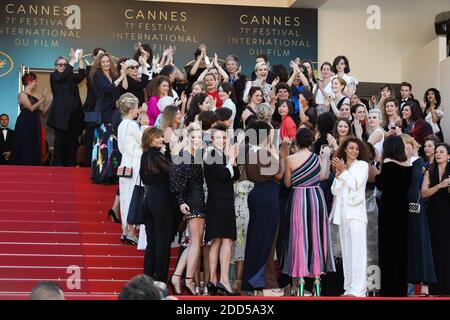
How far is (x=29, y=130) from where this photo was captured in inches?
536

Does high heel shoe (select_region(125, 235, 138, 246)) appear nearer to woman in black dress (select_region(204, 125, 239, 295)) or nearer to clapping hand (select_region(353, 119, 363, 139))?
woman in black dress (select_region(204, 125, 239, 295))

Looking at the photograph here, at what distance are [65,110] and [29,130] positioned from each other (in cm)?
87

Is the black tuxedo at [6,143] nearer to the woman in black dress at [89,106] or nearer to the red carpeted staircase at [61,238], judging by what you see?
the woman in black dress at [89,106]

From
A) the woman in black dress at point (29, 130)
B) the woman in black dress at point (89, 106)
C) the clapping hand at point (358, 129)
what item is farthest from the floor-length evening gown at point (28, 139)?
the clapping hand at point (358, 129)

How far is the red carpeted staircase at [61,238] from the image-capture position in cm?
988

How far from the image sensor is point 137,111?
10867 mm

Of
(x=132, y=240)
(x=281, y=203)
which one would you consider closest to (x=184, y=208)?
(x=281, y=203)

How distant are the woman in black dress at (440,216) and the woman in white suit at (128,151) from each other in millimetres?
3148

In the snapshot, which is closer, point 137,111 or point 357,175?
point 357,175

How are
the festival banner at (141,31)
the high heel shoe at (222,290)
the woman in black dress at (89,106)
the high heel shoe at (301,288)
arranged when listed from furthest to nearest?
the festival banner at (141,31)
the woman in black dress at (89,106)
the high heel shoe at (301,288)
the high heel shoe at (222,290)

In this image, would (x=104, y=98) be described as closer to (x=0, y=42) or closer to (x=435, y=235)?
(x=435, y=235)

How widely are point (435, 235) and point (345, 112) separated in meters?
2.18
